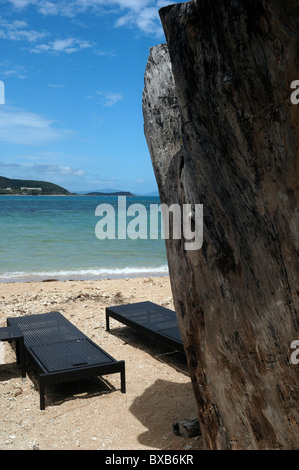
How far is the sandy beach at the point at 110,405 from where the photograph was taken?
3635mm

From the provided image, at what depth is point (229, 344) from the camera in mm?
2469

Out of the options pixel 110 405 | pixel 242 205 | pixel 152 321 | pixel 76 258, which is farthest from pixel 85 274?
pixel 242 205

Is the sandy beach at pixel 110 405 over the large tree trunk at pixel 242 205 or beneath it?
beneath

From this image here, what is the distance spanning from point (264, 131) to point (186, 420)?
254 cm

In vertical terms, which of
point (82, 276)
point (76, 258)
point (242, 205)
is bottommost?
point (82, 276)

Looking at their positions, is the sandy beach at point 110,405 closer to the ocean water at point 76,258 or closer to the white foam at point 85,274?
the white foam at point 85,274

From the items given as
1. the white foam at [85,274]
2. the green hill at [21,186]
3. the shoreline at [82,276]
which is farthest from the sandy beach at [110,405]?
the green hill at [21,186]

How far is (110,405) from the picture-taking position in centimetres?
436

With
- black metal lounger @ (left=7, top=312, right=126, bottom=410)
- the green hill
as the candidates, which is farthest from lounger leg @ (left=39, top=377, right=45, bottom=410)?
the green hill

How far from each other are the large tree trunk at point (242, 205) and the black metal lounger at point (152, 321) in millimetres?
2602

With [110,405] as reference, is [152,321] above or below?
above

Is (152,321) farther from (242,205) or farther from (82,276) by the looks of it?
(82,276)

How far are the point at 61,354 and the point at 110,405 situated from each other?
2.74 ft
